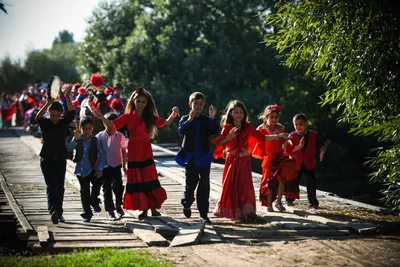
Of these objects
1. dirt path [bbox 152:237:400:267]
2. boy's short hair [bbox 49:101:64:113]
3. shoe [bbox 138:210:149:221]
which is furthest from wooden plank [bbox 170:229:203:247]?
boy's short hair [bbox 49:101:64:113]

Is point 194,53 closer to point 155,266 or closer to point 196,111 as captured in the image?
point 196,111

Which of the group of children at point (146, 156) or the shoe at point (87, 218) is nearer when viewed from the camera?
the group of children at point (146, 156)

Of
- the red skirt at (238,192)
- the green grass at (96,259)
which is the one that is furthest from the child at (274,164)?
the green grass at (96,259)

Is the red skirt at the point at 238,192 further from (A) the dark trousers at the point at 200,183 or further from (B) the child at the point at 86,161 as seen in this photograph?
(B) the child at the point at 86,161

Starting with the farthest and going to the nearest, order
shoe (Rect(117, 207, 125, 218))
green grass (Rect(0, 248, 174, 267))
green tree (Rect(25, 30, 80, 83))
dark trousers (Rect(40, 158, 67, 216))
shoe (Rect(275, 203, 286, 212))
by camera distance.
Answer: green tree (Rect(25, 30, 80, 83)), shoe (Rect(275, 203, 286, 212)), shoe (Rect(117, 207, 125, 218)), dark trousers (Rect(40, 158, 67, 216)), green grass (Rect(0, 248, 174, 267))

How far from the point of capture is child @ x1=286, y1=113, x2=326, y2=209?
11.9m

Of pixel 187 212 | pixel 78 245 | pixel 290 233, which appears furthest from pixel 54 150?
pixel 290 233

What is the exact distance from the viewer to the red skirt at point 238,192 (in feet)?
34.9

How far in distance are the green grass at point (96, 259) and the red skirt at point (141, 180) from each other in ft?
6.93

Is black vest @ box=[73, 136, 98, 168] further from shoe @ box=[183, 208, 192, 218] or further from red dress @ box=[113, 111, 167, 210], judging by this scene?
shoe @ box=[183, 208, 192, 218]

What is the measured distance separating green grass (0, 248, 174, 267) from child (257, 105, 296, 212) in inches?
141

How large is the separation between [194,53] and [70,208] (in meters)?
25.1

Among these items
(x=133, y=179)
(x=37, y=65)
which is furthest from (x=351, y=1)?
(x=37, y=65)

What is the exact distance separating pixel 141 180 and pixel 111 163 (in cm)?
51
